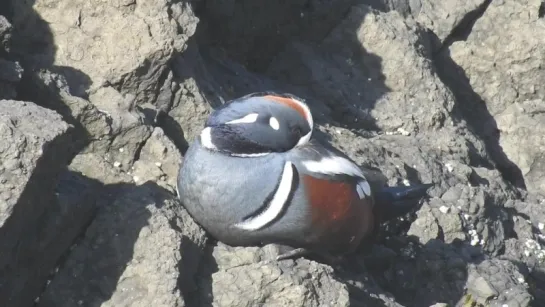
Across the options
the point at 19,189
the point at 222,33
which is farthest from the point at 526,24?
the point at 19,189

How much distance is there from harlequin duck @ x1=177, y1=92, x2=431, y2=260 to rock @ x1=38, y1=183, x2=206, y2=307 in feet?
0.60

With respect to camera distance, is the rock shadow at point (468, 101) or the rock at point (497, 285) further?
the rock shadow at point (468, 101)

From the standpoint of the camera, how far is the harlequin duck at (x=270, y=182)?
4.09 m

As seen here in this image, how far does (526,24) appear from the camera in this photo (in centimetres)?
693

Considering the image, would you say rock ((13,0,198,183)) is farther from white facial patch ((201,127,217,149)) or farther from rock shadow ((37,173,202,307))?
rock shadow ((37,173,202,307))

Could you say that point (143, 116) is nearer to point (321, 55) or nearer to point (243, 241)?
point (243, 241)

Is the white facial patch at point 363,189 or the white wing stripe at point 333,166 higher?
the white wing stripe at point 333,166

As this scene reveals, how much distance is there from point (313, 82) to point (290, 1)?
1.69 feet

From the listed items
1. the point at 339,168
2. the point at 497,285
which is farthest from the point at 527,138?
the point at 339,168

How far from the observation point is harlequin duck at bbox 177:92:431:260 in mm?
4090

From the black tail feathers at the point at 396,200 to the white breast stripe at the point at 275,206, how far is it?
0.78 meters

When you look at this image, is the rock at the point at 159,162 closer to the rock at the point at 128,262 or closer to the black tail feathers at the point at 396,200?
the rock at the point at 128,262

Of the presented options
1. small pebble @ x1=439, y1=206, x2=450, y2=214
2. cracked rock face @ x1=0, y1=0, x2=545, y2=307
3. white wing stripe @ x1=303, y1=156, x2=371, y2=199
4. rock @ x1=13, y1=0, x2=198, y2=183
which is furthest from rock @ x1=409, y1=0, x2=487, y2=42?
white wing stripe @ x1=303, y1=156, x2=371, y2=199

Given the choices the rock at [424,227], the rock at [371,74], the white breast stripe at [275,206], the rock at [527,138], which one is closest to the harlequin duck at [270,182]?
the white breast stripe at [275,206]
